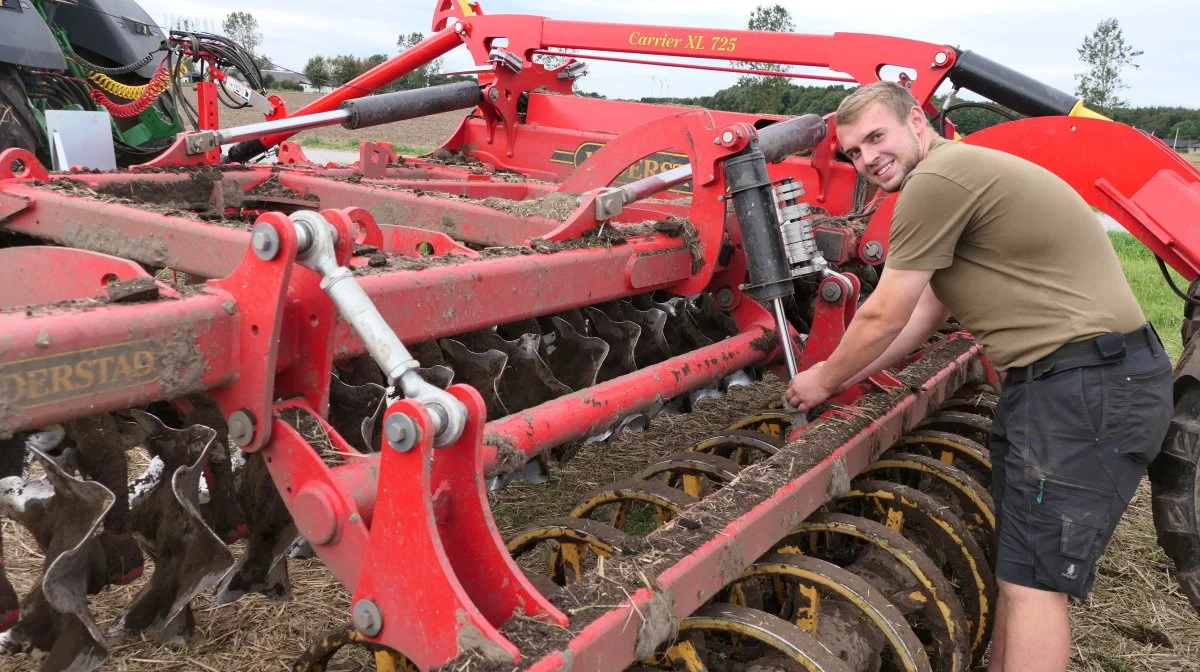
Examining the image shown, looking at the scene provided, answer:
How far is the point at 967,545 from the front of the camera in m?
2.59

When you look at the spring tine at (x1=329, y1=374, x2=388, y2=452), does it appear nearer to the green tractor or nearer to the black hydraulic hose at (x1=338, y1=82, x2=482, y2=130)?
the black hydraulic hose at (x1=338, y1=82, x2=482, y2=130)

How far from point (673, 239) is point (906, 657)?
1413mm

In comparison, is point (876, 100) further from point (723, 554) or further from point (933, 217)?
point (723, 554)

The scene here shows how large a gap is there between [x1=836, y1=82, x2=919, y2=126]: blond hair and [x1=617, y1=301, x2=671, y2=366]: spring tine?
0.88 meters

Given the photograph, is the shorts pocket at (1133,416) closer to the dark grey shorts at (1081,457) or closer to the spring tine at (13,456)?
the dark grey shorts at (1081,457)

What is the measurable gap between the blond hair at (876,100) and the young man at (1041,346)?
160 mm

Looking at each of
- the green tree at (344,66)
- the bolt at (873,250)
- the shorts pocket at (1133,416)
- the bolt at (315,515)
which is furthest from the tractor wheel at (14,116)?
the green tree at (344,66)

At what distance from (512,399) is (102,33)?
4900 mm

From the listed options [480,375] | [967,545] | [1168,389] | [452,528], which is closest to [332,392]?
[480,375]

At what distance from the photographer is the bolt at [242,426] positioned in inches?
65.3

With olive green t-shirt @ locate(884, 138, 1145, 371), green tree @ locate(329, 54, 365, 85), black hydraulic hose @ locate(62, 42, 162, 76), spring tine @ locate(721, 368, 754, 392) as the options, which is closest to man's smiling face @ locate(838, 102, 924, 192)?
olive green t-shirt @ locate(884, 138, 1145, 371)

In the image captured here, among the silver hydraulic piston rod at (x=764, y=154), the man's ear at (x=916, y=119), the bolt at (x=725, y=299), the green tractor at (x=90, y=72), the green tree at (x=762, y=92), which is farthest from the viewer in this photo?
the green tree at (x=762, y=92)

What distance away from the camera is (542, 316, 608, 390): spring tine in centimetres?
265

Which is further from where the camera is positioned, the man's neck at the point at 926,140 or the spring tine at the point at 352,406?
the man's neck at the point at 926,140
